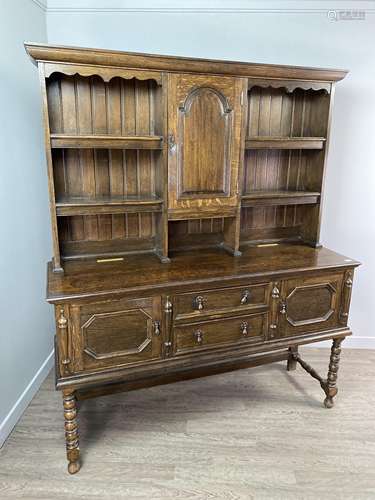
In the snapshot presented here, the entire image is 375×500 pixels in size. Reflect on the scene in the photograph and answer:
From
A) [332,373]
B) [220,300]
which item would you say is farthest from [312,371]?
[220,300]

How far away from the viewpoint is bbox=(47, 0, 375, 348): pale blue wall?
245 centimetres

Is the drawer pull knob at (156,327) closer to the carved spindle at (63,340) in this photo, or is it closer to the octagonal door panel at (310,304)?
the carved spindle at (63,340)

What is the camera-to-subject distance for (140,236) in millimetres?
2373

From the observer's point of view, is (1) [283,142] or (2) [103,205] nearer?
(2) [103,205]

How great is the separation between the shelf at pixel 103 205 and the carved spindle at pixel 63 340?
0.53 metres

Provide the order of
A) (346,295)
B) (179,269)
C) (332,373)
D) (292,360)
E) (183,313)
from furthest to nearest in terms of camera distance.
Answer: (292,360) → (332,373) → (346,295) → (179,269) → (183,313)

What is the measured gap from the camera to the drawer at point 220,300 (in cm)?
194

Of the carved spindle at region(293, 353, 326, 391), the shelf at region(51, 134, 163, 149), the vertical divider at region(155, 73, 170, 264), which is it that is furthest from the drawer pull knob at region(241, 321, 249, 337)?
the shelf at region(51, 134, 163, 149)

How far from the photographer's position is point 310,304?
7.29 ft

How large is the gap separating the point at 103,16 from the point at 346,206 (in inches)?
82.6

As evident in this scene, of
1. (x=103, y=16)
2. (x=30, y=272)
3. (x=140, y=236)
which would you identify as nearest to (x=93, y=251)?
(x=140, y=236)

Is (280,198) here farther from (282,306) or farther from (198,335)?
(198,335)

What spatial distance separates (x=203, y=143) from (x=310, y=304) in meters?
1.08

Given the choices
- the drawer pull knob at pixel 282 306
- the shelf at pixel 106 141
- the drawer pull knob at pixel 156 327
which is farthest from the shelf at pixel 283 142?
the drawer pull knob at pixel 156 327
